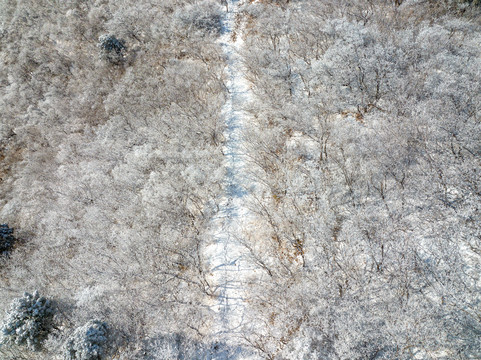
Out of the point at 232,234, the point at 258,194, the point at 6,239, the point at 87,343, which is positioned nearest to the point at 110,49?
the point at 6,239

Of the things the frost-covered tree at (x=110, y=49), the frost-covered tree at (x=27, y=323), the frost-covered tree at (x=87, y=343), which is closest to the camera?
the frost-covered tree at (x=87, y=343)

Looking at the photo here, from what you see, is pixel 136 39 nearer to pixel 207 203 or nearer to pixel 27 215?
pixel 27 215

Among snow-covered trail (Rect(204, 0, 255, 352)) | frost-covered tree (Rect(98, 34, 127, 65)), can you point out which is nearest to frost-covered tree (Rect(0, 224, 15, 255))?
snow-covered trail (Rect(204, 0, 255, 352))

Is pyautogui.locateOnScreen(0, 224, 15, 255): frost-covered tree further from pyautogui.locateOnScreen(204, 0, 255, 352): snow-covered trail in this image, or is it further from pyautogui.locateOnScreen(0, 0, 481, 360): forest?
pyautogui.locateOnScreen(204, 0, 255, 352): snow-covered trail

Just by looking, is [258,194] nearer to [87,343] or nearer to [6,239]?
[87,343]

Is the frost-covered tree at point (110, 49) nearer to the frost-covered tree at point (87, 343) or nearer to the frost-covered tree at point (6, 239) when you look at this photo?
the frost-covered tree at point (6, 239)

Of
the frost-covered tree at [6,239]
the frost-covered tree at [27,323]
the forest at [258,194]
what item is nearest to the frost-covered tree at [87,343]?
the forest at [258,194]

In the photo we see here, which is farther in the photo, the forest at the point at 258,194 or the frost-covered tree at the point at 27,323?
the frost-covered tree at the point at 27,323

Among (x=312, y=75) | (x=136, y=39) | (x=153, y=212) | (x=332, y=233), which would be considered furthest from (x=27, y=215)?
(x=312, y=75)
